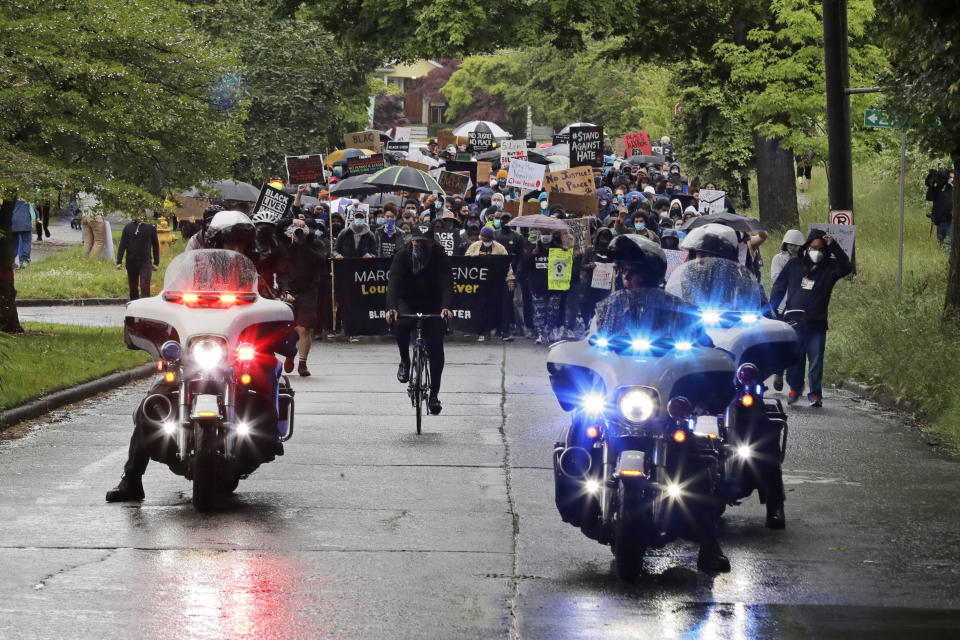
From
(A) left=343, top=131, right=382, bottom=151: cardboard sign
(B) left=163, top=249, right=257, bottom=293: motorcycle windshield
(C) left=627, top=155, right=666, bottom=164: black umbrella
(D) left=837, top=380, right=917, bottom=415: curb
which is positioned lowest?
(D) left=837, top=380, right=917, bottom=415: curb

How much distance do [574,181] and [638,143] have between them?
1903cm

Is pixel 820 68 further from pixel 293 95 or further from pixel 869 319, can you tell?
pixel 293 95

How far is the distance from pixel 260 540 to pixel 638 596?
2.37m

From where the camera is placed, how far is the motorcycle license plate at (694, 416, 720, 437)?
7695 mm

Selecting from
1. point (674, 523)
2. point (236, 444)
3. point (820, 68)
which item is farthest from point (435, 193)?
point (674, 523)

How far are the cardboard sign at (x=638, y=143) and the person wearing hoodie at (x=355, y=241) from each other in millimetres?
24210

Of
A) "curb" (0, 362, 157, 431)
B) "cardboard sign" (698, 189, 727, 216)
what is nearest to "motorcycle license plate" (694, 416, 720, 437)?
"curb" (0, 362, 157, 431)

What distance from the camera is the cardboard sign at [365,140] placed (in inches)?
1631

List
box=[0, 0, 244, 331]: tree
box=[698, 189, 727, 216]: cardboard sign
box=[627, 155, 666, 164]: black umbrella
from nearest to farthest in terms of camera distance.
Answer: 1. box=[0, 0, 244, 331]: tree
2. box=[698, 189, 727, 216]: cardboard sign
3. box=[627, 155, 666, 164]: black umbrella

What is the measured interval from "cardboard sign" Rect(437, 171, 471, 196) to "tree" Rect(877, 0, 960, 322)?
56.4 feet

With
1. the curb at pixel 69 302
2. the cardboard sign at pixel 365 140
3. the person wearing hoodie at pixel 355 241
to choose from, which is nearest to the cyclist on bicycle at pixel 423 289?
the person wearing hoodie at pixel 355 241

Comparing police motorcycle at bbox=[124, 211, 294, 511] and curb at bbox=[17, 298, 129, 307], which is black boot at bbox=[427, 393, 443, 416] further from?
curb at bbox=[17, 298, 129, 307]

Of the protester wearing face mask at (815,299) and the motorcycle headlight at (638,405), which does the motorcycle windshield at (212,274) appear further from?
the protester wearing face mask at (815,299)

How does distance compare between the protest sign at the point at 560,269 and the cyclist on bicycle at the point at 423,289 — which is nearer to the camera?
the cyclist on bicycle at the point at 423,289
